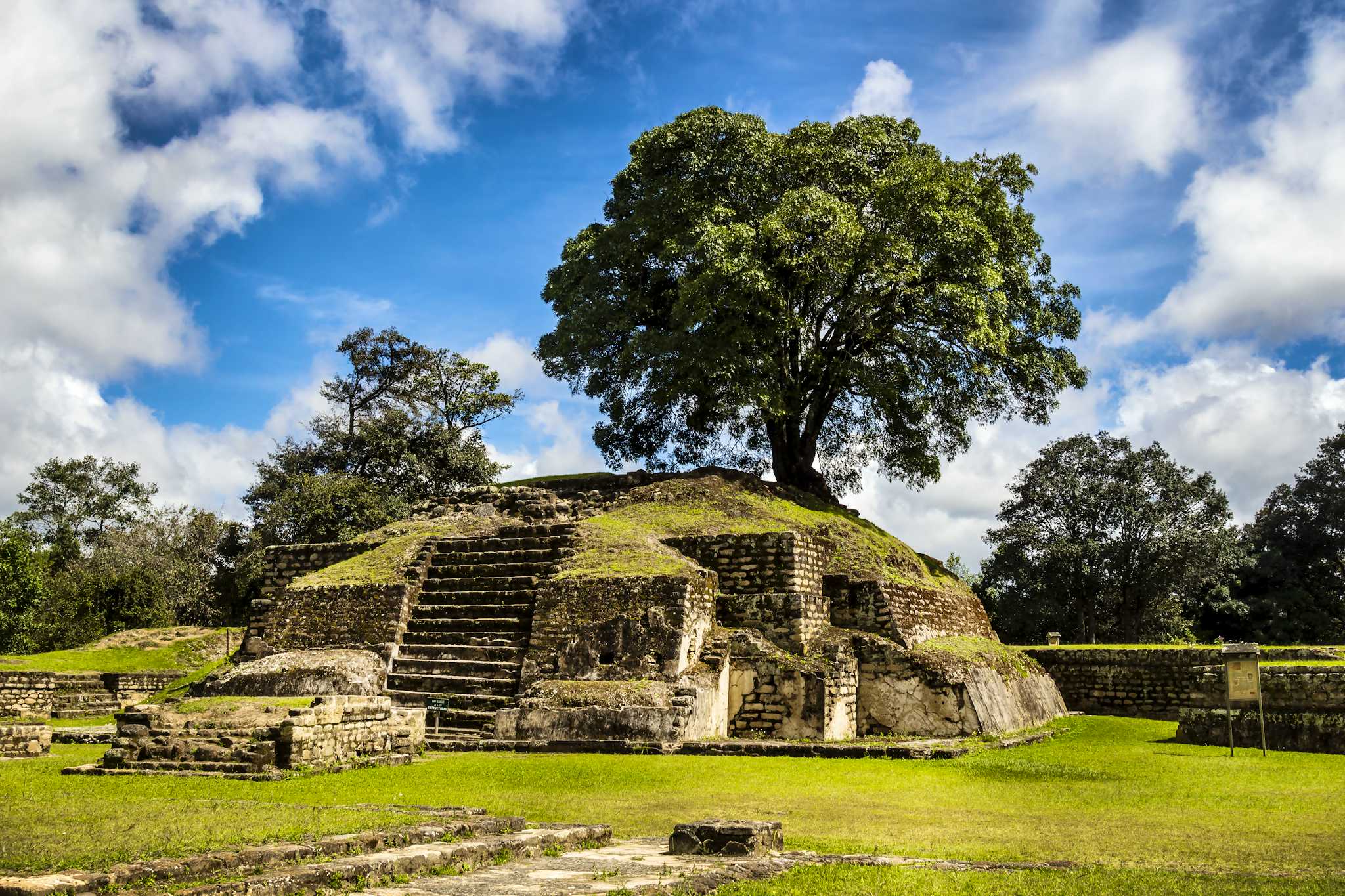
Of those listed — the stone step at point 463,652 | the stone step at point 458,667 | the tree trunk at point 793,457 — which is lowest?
the stone step at point 458,667

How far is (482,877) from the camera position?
5.32 meters

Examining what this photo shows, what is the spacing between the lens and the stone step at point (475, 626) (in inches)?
573

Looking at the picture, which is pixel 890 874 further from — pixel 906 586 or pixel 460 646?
pixel 906 586

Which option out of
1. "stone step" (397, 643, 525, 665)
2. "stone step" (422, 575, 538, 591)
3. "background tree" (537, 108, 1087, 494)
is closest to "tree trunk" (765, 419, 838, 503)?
"background tree" (537, 108, 1087, 494)

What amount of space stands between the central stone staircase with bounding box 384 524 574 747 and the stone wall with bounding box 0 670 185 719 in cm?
663

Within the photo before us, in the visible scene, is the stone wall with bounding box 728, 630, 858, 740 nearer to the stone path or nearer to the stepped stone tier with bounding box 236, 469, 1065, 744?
the stepped stone tier with bounding box 236, 469, 1065, 744

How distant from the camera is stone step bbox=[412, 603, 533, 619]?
48.9ft

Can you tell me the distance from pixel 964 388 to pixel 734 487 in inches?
242

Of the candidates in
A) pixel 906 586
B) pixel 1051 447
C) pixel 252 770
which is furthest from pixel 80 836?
pixel 1051 447

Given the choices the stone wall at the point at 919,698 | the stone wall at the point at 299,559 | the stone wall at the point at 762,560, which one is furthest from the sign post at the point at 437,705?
the stone wall at the point at 299,559

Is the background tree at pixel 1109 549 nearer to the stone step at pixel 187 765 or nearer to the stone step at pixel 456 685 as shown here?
the stone step at pixel 456 685

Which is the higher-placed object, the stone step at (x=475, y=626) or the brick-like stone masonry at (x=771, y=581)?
the brick-like stone masonry at (x=771, y=581)

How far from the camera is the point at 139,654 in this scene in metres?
21.9

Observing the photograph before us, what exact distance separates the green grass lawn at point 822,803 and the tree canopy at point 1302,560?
2371 centimetres
